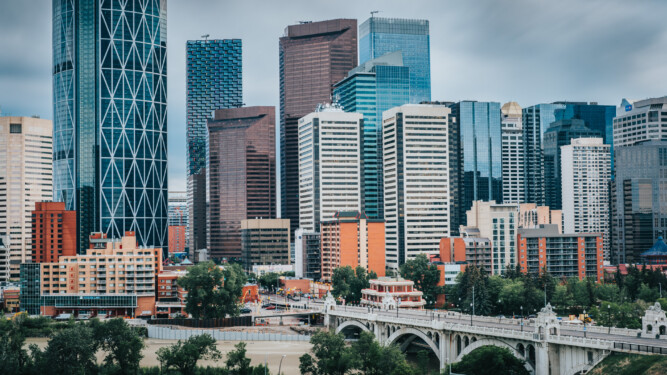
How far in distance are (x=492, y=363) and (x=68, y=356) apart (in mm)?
58118

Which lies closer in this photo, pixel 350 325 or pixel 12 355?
pixel 12 355

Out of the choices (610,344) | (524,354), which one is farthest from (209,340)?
(610,344)

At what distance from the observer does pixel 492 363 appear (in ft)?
361

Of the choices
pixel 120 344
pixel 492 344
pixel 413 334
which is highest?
pixel 492 344

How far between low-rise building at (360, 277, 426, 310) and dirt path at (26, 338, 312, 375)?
29.5 m

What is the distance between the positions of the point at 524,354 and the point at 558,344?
22.7ft

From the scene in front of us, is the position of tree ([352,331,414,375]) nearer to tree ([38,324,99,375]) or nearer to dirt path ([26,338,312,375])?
dirt path ([26,338,312,375])

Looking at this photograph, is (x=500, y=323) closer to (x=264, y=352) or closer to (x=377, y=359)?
(x=377, y=359)

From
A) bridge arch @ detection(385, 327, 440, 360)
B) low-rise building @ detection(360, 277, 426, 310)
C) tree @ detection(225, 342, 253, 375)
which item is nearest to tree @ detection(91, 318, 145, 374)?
tree @ detection(225, 342, 253, 375)

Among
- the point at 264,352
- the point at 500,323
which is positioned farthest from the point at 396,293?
the point at 500,323

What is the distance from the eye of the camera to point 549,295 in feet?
605

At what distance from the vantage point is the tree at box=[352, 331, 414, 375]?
116750 millimetres

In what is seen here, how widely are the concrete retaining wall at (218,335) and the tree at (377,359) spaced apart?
40.4 m

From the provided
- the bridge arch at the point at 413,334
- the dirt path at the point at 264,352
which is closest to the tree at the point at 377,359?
the bridge arch at the point at 413,334
